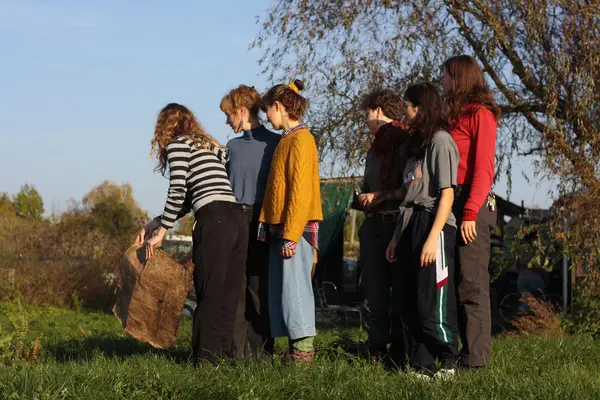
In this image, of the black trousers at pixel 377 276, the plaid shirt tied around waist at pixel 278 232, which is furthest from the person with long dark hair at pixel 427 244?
the plaid shirt tied around waist at pixel 278 232

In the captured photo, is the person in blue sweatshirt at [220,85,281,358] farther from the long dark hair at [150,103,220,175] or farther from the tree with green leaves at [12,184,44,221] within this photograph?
the tree with green leaves at [12,184,44,221]

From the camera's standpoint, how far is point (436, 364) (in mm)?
5039

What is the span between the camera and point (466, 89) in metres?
5.32

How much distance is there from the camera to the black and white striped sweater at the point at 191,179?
566 centimetres

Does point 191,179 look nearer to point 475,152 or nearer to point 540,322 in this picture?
point 475,152

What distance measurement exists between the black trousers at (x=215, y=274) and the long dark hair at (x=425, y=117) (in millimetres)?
1310

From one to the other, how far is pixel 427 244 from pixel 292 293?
1033mm

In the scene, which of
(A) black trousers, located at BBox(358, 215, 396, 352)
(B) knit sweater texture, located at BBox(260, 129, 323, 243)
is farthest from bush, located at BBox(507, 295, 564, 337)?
(B) knit sweater texture, located at BBox(260, 129, 323, 243)

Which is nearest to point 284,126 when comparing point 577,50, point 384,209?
point 384,209

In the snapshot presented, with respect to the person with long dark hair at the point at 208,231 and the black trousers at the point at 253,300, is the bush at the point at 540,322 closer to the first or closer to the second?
the black trousers at the point at 253,300

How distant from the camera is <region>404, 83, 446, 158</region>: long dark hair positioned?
5234 mm

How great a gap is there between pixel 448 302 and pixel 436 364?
37 centimetres

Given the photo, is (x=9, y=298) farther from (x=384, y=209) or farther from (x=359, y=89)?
(x=384, y=209)

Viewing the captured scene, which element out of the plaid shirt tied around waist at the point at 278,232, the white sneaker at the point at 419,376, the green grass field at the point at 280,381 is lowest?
the green grass field at the point at 280,381
